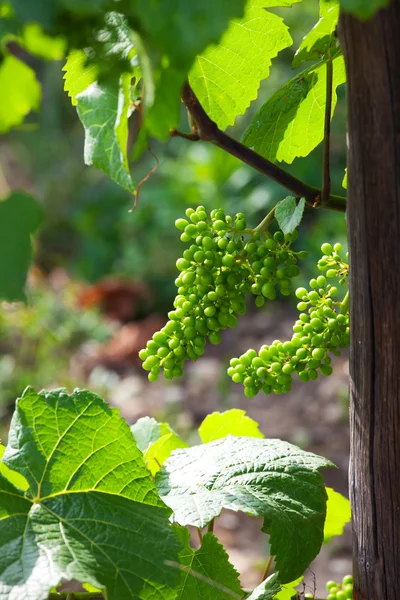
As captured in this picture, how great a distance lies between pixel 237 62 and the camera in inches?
34.3

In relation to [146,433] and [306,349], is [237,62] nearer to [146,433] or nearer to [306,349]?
[306,349]

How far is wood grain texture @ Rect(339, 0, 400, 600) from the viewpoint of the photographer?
2.03ft

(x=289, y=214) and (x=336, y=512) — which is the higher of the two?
(x=289, y=214)

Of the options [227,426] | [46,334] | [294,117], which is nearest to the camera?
[294,117]

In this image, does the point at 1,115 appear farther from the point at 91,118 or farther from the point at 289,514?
the point at 289,514

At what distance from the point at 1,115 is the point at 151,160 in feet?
18.8

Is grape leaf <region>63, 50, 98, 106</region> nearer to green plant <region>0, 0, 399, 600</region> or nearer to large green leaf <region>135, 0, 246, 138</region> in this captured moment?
green plant <region>0, 0, 399, 600</region>

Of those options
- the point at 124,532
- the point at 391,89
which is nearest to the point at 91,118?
the point at 391,89

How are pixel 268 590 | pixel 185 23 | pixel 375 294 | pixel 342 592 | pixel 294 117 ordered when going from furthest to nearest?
pixel 342 592 → pixel 294 117 → pixel 268 590 → pixel 375 294 → pixel 185 23

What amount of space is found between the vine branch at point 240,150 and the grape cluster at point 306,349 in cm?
7

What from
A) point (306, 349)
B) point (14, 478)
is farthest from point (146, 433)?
point (306, 349)

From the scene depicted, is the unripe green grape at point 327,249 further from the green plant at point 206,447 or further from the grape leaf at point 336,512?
the grape leaf at point 336,512

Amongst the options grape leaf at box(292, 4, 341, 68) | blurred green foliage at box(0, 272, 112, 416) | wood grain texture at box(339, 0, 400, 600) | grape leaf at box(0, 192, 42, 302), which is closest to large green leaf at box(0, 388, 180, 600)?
wood grain texture at box(339, 0, 400, 600)

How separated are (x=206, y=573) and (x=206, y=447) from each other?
0.17 meters
